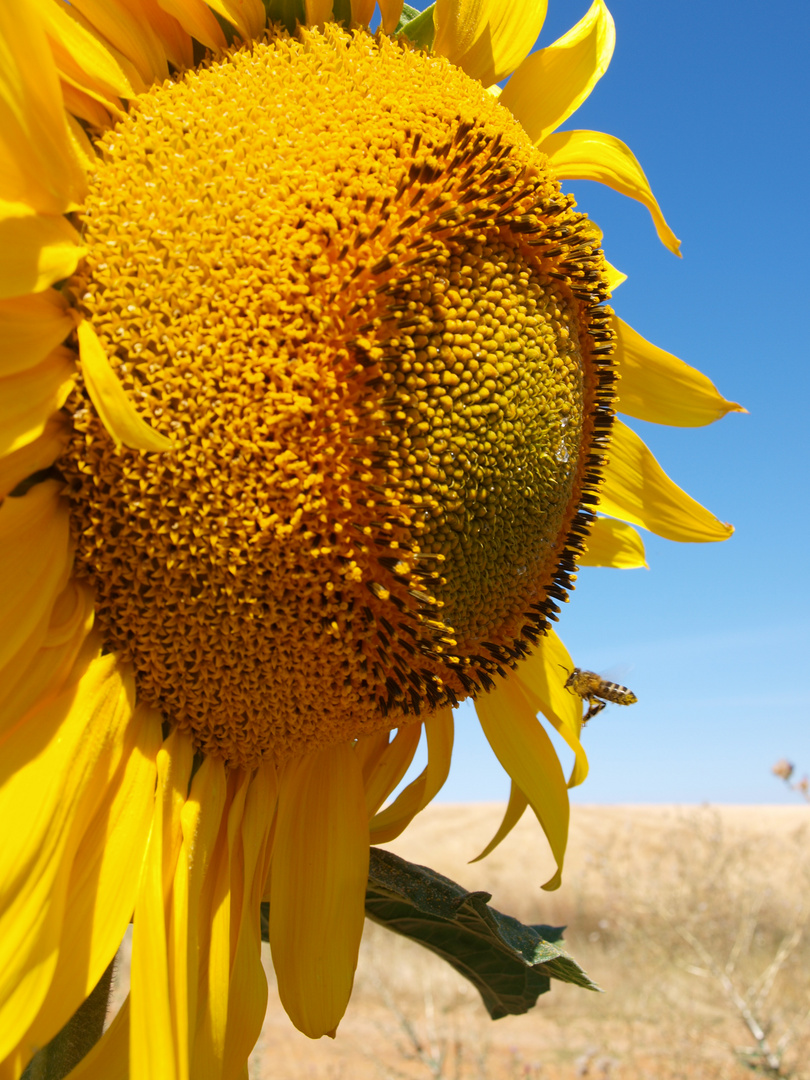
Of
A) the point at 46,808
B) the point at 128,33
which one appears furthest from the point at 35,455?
the point at 128,33

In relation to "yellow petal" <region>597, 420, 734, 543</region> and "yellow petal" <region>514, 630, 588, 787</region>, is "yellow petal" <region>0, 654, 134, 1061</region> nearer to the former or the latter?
"yellow petal" <region>514, 630, 588, 787</region>

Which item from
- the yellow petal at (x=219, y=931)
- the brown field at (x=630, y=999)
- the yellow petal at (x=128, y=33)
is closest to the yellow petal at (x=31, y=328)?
the yellow petal at (x=128, y=33)

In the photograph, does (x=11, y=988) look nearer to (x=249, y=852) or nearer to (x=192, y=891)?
(x=192, y=891)

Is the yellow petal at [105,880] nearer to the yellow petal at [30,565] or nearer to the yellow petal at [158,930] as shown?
the yellow petal at [158,930]

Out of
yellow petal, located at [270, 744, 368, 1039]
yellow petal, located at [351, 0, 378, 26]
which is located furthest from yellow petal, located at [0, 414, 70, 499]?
yellow petal, located at [351, 0, 378, 26]

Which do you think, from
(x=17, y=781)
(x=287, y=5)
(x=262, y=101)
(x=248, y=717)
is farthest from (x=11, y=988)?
(x=287, y=5)
